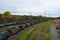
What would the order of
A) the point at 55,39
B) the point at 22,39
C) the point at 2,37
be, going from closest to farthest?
the point at 2,37
the point at 22,39
the point at 55,39

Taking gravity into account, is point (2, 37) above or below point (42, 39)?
above

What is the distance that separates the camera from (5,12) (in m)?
131

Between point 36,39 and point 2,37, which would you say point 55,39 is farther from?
point 2,37

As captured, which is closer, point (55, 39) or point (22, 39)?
point (22, 39)

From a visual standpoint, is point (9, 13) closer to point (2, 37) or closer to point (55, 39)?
point (55, 39)


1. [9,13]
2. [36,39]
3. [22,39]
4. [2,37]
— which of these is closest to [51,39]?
[36,39]

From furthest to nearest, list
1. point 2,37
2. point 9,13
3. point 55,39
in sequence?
point 9,13
point 55,39
point 2,37

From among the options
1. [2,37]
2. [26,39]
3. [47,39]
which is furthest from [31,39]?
[2,37]

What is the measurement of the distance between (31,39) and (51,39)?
5.31 m

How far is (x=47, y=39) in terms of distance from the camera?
40219 mm

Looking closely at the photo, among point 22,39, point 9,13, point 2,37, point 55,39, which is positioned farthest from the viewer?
point 9,13

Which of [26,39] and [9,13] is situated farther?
[9,13]

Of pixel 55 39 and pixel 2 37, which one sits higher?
pixel 2 37

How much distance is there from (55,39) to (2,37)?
15.6m
